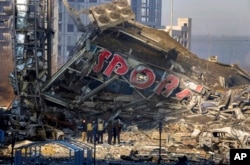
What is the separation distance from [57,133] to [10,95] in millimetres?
15282

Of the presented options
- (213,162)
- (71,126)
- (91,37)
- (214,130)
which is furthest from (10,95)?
(213,162)

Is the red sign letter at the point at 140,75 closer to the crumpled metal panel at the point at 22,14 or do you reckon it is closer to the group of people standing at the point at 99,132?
the group of people standing at the point at 99,132

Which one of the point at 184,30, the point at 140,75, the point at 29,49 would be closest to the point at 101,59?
the point at 140,75

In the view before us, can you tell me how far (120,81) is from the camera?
2455cm

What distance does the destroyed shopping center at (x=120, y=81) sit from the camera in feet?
75.3

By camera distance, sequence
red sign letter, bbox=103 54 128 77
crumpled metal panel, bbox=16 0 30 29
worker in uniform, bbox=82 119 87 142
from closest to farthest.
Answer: worker in uniform, bbox=82 119 87 142 → crumpled metal panel, bbox=16 0 30 29 → red sign letter, bbox=103 54 128 77

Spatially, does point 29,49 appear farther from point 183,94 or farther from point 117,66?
point 183,94

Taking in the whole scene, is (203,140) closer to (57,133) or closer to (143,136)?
(143,136)

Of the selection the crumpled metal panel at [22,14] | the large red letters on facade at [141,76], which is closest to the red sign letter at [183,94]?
the large red letters on facade at [141,76]

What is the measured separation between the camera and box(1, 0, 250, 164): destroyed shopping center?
23.0 m

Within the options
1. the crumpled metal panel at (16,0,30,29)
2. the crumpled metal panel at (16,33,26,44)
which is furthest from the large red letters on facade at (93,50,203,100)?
the crumpled metal panel at (16,0,30,29)

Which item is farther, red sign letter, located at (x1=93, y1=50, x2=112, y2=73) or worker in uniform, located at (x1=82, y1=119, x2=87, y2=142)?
red sign letter, located at (x1=93, y1=50, x2=112, y2=73)

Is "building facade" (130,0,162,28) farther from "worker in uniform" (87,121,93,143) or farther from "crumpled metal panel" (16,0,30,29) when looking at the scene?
"worker in uniform" (87,121,93,143)

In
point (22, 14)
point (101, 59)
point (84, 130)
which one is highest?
point (22, 14)
